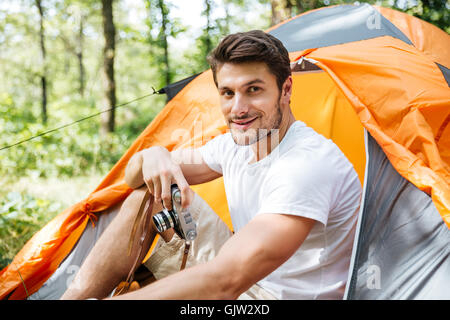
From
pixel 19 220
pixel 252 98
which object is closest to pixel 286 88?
pixel 252 98

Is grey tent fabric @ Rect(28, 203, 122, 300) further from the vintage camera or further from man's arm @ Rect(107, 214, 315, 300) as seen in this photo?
man's arm @ Rect(107, 214, 315, 300)

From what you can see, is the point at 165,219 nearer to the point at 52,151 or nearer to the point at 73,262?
the point at 73,262

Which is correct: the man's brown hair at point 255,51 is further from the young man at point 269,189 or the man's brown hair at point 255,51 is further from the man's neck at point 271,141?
the man's neck at point 271,141

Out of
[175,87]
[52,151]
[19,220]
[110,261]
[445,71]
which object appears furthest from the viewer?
[52,151]

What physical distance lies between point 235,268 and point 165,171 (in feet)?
1.71

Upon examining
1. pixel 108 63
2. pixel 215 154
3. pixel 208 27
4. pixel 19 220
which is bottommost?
pixel 19 220

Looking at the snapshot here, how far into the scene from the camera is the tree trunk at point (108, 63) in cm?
525

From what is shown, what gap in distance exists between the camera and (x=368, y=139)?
4.75 ft

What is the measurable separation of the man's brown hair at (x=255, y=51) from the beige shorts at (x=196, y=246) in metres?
0.69

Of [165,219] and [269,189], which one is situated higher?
[269,189]

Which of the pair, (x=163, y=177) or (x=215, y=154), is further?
(x=215, y=154)

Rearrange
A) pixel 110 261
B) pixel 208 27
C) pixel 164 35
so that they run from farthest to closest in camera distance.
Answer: pixel 208 27
pixel 164 35
pixel 110 261

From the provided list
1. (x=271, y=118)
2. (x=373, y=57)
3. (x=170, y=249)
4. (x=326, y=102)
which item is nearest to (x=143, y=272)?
(x=170, y=249)
